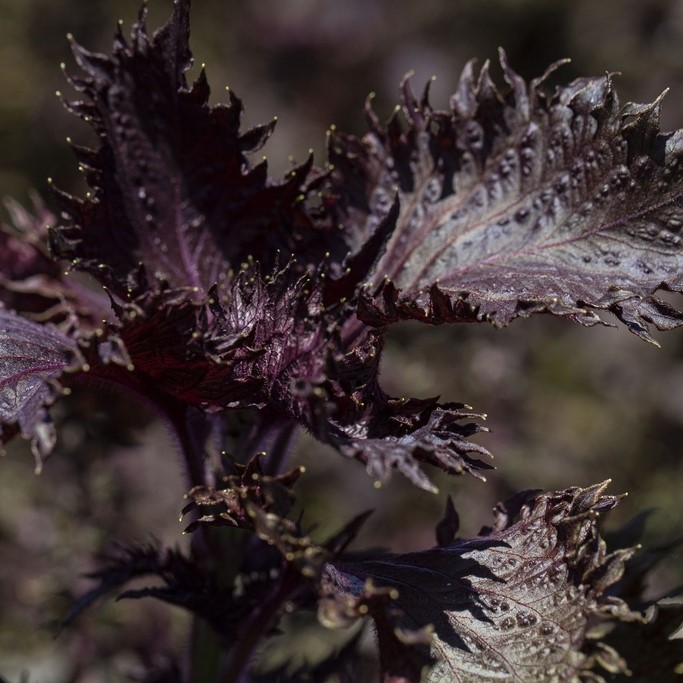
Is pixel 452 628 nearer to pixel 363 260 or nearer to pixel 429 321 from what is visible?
pixel 429 321

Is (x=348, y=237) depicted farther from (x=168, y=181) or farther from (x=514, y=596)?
(x=514, y=596)

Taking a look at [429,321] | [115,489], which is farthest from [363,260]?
[115,489]

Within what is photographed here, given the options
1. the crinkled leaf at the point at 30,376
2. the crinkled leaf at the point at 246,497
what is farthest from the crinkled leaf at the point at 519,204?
the crinkled leaf at the point at 30,376

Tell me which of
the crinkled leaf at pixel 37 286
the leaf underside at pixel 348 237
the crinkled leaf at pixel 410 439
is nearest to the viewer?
the crinkled leaf at pixel 410 439

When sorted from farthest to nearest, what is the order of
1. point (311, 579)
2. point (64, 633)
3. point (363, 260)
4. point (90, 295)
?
point (64, 633) → point (90, 295) → point (363, 260) → point (311, 579)

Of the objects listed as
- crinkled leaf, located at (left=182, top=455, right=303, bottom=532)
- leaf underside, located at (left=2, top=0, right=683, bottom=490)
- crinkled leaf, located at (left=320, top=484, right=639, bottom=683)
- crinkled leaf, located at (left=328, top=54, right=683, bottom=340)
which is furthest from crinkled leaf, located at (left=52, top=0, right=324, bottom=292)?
crinkled leaf, located at (left=320, top=484, right=639, bottom=683)

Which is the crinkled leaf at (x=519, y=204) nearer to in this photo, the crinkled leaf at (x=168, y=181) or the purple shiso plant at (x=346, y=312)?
the purple shiso plant at (x=346, y=312)
